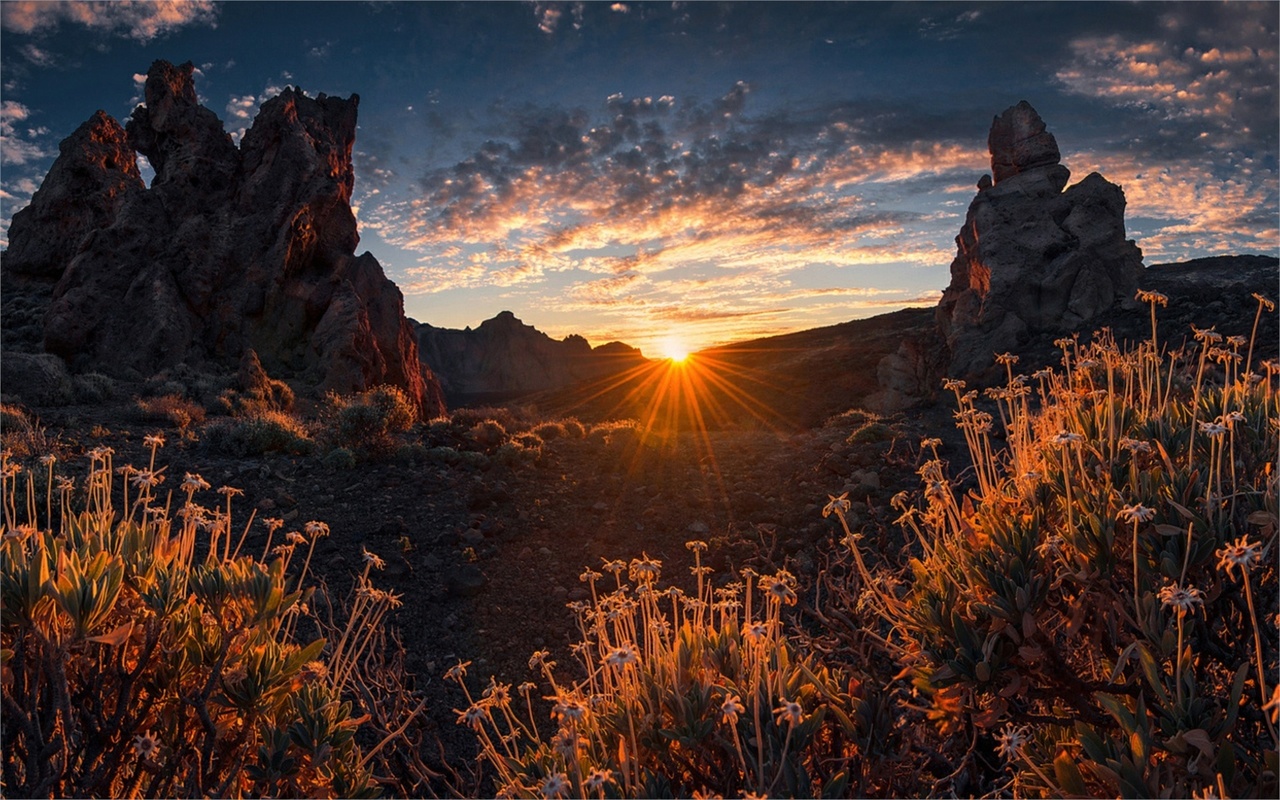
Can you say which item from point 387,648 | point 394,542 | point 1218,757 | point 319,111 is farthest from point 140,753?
point 319,111

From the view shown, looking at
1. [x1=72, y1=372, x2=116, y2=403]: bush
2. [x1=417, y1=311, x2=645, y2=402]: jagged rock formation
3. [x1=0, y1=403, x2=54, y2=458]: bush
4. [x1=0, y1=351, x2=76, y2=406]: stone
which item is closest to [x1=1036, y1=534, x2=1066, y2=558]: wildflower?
[x1=0, y1=403, x2=54, y2=458]: bush

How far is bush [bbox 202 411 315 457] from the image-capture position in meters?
11.1

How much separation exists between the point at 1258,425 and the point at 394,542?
296 inches

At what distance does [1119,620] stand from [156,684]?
10.9 feet

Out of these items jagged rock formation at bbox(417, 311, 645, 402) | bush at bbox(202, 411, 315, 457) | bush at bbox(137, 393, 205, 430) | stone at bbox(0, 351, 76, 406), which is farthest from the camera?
jagged rock formation at bbox(417, 311, 645, 402)

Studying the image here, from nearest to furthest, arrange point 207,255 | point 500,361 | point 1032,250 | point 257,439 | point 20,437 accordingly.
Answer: point 20,437
point 257,439
point 1032,250
point 207,255
point 500,361

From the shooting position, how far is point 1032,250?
27156 mm

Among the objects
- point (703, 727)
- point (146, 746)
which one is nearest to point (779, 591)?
point (703, 727)

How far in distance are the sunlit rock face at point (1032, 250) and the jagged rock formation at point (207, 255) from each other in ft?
73.5

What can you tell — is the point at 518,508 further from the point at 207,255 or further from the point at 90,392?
the point at 207,255

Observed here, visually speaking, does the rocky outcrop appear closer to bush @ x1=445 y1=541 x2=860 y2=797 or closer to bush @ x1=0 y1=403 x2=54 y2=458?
bush @ x1=0 y1=403 x2=54 y2=458

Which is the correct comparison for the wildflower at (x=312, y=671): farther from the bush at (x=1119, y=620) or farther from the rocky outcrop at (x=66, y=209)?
the rocky outcrop at (x=66, y=209)

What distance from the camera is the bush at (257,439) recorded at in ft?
36.5

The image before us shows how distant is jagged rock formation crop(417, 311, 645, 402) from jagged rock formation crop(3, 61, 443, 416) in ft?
162
